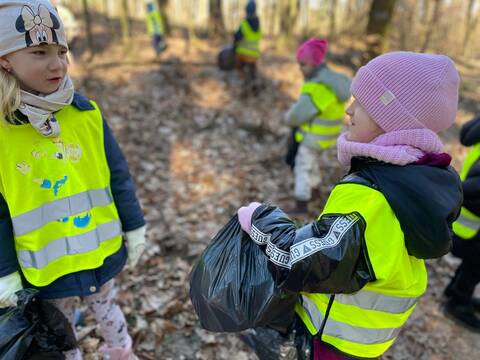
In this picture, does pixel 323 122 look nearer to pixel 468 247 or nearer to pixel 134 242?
pixel 468 247

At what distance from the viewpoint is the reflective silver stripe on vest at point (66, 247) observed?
1.91 m

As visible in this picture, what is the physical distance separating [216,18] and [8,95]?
40.1ft

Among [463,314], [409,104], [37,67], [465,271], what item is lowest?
[463,314]

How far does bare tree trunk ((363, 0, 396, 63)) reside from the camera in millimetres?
6750

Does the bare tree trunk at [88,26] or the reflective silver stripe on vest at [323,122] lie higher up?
the bare tree trunk at [88,26]

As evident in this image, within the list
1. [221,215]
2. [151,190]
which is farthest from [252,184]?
[151,190]

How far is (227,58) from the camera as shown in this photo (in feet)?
30.9

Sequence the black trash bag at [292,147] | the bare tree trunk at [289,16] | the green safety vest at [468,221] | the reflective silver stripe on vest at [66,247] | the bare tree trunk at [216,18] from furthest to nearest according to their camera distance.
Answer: the bare tree trunk at [216,18] < the bare tree trunk at [289,16] < the black trash bag at [292,147] < the green safety vest at [468,221] < the reflective silver stripe on vest at [66,247]

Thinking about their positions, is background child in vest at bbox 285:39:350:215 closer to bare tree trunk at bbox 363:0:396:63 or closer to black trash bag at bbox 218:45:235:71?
bare tree trunk at bbox 363:0:396:63

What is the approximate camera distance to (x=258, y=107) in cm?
836

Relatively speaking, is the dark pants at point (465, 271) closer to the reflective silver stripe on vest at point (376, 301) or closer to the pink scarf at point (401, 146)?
the reflective silver stripe on vest at point (376, 301)

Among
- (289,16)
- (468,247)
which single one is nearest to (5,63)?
(468,247)

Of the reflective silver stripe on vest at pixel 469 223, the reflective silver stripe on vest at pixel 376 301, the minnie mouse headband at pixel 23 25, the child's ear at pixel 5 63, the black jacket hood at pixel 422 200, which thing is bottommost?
the reflective silver stripe on vest at pixel 469 223

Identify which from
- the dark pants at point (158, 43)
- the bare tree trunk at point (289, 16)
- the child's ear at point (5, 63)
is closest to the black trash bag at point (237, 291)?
the child's ear at point (5, 63)
